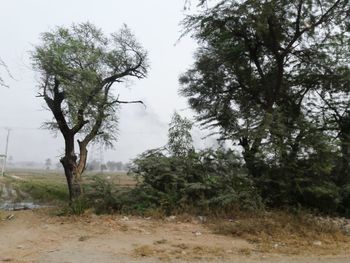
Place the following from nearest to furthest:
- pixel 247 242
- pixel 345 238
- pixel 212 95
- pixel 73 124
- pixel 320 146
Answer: pixel 247 242, pixel 345 238, pixel 320 146, pixel 73 124, pixel 212 95

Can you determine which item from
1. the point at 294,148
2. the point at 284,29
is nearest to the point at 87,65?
the point at 284,29

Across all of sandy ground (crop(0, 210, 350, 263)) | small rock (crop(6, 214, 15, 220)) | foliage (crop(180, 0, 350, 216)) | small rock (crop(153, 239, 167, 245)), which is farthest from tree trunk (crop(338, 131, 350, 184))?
small rock (crop(6, 214, 15, 220))

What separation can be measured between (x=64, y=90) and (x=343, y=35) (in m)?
11.9

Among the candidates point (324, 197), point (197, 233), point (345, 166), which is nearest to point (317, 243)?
point (197, 233)

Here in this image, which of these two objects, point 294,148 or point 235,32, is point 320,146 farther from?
point 235,32

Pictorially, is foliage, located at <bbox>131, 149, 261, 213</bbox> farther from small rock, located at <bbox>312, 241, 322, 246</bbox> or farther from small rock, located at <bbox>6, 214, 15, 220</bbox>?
small rock, located at <bbox>6, 214, 15, 220</bbox>

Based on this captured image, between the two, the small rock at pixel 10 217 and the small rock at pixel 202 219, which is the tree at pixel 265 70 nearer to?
the small rock at pixel 202 219

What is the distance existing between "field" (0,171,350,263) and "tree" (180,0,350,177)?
288 cm

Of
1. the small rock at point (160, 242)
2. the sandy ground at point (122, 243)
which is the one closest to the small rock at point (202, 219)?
the sandy ground at point (122, 243)

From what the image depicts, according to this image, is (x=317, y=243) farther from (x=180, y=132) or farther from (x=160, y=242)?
(x=180, y=132)

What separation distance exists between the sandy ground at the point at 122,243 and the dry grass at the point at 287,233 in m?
0.31

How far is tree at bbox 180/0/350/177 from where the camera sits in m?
13.9

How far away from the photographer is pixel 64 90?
59.4 ft

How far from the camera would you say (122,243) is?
922cm
